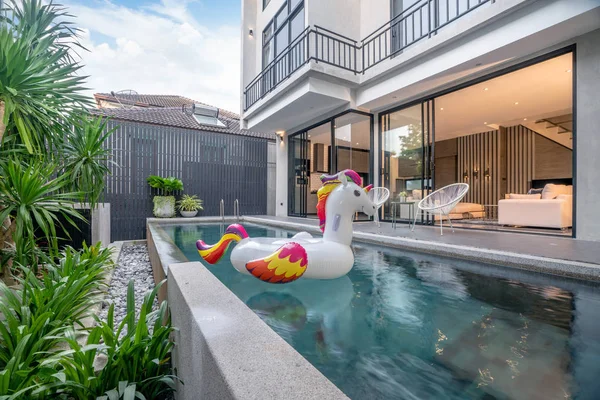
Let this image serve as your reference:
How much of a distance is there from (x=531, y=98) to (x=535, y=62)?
3165mm

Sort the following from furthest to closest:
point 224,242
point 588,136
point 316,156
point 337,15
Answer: point 316,156 → point 337,15 → point 588,136 → point 224,242

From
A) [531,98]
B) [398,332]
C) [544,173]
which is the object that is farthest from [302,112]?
[544,173]

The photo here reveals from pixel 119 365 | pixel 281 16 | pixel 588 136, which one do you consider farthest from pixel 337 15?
pixel 119 365

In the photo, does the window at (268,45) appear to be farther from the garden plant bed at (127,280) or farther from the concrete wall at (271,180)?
the garden plant bed at (127,280)

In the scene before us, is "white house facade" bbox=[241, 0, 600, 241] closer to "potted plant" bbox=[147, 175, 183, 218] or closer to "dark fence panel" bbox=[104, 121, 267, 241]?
"dark fence panel" bbox=[104, 121, 267, 241]

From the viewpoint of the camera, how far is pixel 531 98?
7.18 m

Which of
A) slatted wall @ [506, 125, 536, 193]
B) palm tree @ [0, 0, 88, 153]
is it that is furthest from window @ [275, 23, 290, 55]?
slatted wall @ [506, 125, 536, 193]

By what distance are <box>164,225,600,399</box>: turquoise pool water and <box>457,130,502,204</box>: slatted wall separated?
968 centimetres

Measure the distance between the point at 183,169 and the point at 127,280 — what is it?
23.8 ft

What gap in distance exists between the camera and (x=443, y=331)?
1.66 m

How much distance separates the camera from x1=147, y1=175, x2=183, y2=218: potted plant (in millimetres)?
8859

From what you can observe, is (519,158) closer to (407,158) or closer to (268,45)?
(407,158)

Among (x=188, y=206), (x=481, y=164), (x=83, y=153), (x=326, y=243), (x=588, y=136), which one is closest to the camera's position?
(x=326, y=243)

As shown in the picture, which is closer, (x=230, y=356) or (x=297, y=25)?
(x=230, y=356)
